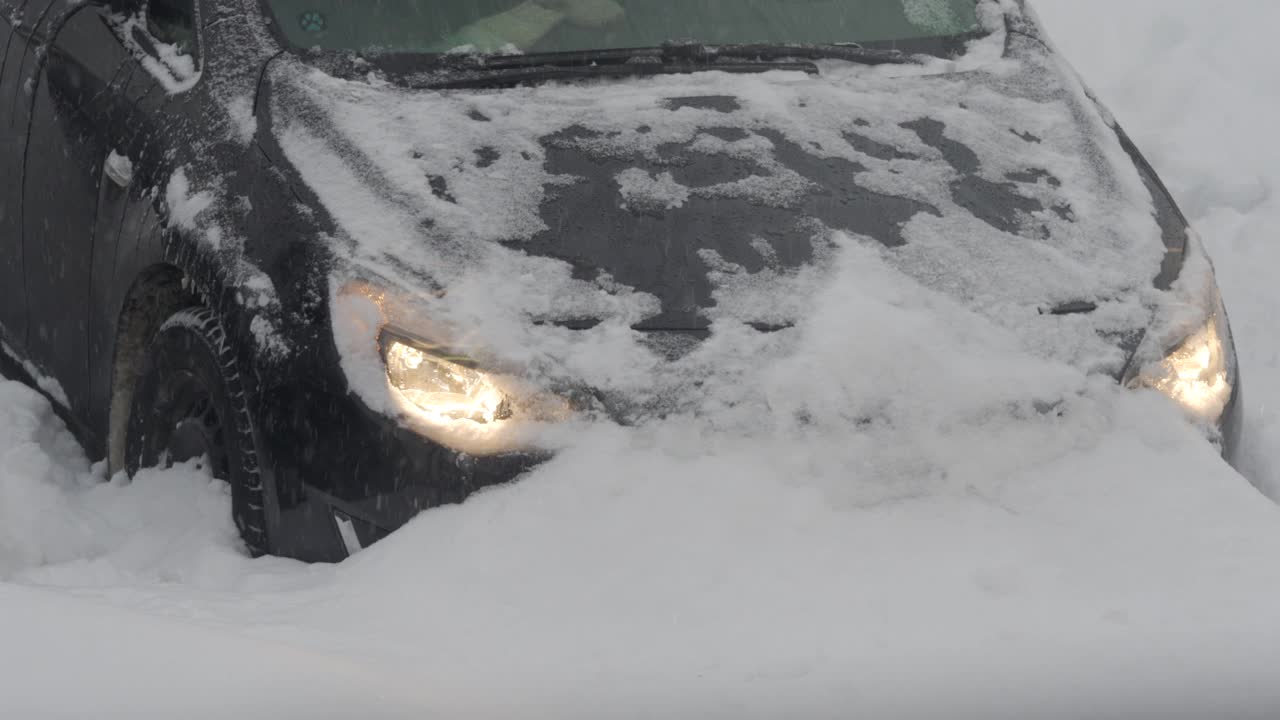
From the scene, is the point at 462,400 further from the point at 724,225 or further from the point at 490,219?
the point at 724,225

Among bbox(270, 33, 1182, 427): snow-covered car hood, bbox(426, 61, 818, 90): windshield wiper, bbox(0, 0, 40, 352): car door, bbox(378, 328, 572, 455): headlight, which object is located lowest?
bbox(0, 0, 40, 352): car door

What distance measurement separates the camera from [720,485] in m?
2.77

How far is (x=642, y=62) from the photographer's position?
3.79 meters

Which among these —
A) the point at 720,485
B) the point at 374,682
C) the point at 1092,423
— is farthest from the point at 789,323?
the point at 374,682

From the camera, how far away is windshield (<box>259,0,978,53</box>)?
3633 mm

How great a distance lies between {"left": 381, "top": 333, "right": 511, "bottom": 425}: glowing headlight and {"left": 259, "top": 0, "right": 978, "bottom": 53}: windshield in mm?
1016

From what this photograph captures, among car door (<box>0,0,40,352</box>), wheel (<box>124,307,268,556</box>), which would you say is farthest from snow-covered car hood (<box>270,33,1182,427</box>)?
car door (<box>0,0,40,352</box>)

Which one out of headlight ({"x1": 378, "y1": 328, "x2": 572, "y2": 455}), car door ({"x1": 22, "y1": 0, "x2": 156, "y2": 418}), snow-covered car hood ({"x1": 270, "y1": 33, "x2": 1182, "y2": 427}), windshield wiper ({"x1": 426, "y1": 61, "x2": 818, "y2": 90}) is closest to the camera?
headlight ({"x1": 378, "y1": 328, "x2": 572, "y2": 455})

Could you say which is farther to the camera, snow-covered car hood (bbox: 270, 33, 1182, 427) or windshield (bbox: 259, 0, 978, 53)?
windshield (bbox: 259, 0, 978, 53)

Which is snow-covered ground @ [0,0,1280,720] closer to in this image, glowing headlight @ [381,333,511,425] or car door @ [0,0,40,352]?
glowing headlight @ [381,333,511,425]

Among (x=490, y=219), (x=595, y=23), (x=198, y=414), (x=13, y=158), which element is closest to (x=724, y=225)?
(x=490, y=219)

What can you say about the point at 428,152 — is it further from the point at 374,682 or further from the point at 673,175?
the point at 374,682

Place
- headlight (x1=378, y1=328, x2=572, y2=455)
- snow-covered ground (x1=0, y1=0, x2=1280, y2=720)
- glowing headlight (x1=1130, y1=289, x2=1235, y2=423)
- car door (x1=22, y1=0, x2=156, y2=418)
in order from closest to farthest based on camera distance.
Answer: snow-covered ground (x1=0, y1=0, x2=1280, y2=720), headlight (x1=378, y1=328, x2=572, y2=455), glowing headlight (x1=1130, y1=289, x2=1235, y2=423), car door (x1=22, y1=0, x2=156, y2=418)

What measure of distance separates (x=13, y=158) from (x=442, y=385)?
6.55 feet
